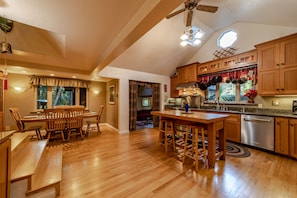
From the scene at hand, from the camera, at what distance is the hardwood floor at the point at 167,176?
5.45 feet

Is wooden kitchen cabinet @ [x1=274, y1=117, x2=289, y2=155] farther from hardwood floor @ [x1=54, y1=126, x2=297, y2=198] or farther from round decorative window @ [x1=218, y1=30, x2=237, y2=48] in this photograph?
round decorative window @ [x1=218, y1=30, x2=237, y2=48]

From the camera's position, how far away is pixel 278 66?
2.97 m

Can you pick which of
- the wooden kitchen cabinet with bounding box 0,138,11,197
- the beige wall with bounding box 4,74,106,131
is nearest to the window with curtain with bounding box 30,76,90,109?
the beige wall with bounding box 4,74,106,131

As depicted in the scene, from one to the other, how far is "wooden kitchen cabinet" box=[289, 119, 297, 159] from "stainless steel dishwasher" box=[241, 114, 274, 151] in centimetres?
28

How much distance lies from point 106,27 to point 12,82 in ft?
15.0

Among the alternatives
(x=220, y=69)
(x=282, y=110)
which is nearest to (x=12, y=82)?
(x=220, y=69)

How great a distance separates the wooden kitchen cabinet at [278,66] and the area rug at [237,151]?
5.00 ft

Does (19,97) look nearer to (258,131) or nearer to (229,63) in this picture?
(229,63)

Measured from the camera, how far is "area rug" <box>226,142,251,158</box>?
2.78 metres

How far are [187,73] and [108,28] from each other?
12.4 feet

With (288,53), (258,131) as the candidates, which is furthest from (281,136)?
(288,53)

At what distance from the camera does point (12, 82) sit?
173 inches

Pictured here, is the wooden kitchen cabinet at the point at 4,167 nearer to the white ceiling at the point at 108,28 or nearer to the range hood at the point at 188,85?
the white ceiling at the point at 108,28

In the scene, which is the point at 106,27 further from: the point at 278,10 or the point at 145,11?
the point at 278,10
